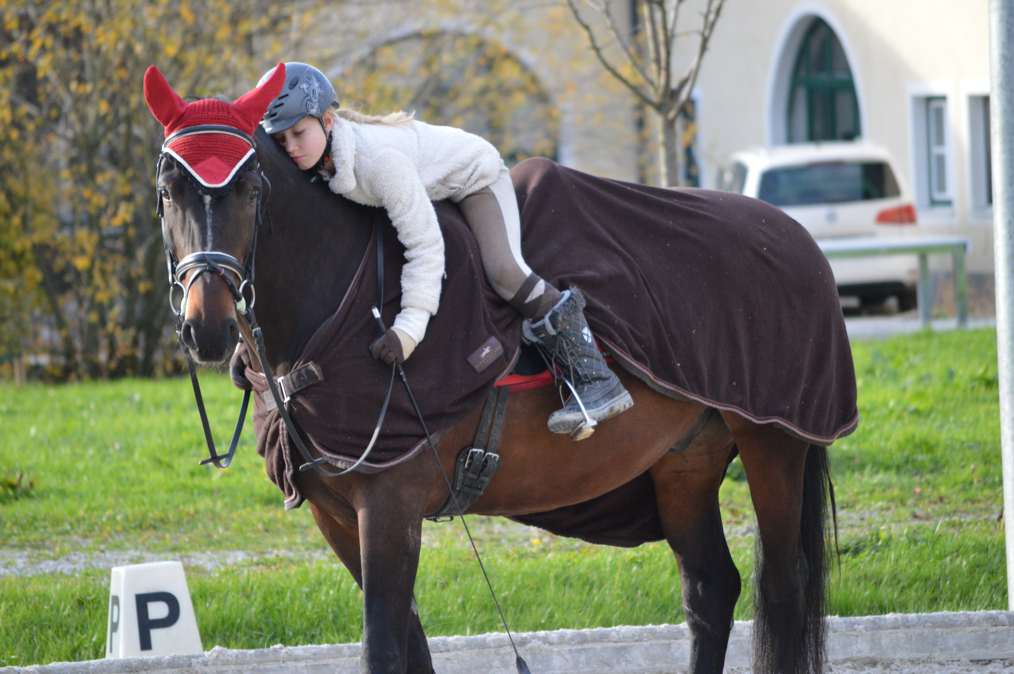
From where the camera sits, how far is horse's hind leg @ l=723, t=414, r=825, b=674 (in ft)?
15.8

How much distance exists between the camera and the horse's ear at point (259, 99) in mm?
3676

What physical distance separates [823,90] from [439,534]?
15.1 m

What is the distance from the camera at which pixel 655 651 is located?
5227mm

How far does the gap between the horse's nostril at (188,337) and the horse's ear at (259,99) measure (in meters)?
0.53

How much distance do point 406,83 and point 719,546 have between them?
39.1 ft

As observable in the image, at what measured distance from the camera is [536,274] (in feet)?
13.9

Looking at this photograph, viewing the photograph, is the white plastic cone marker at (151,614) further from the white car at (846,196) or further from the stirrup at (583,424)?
the white car at (846,196)

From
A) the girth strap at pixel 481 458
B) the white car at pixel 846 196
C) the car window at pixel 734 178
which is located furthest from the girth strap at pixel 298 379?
the car window at pixel 734 178

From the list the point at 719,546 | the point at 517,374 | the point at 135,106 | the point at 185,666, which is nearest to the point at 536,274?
the point at 517,374

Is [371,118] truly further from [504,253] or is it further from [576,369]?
[576,369]

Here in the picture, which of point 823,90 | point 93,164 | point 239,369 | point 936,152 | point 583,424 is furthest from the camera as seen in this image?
point 823,90

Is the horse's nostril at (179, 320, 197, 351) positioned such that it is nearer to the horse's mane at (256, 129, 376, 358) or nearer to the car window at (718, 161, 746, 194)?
the horse's mane at (256, 129, 376, 358)

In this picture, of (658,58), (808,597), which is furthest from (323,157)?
(658,58)

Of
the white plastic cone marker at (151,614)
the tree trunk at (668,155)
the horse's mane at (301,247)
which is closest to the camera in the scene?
the horse's mane at (301,247)
